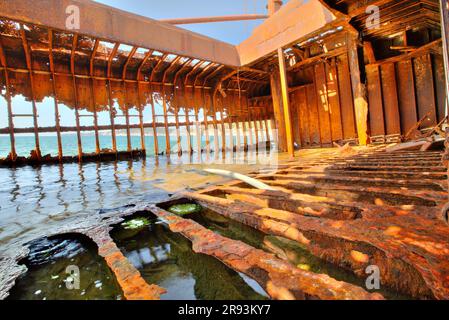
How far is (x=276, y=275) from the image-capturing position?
116 cm

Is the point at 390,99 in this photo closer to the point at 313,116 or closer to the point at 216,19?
the point at 313,116

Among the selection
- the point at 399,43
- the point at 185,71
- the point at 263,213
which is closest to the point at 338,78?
the point at 399,43

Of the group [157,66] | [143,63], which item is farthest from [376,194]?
[157,66]

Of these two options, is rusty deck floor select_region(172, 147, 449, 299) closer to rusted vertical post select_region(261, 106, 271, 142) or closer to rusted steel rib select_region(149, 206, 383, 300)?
rusted steel rib select_region(149, 206, 383, 300)

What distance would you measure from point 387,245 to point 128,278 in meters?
1.46

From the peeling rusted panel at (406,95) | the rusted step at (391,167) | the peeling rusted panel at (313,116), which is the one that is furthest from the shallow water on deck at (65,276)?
the peeling rusted panel at (313,116)

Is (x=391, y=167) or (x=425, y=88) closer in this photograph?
(x=391, y=167)

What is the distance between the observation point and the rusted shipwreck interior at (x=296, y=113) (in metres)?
1.31

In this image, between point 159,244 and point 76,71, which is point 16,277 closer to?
point 159,244

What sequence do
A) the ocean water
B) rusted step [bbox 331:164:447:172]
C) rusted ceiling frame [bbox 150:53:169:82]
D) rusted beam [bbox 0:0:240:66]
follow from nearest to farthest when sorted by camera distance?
rusted step [bbox 331:164:447:172] → rusted beam [bbox 0:0:240:66] → rusted ceiling frame [bbox 150:53:169:82] → the ocean water

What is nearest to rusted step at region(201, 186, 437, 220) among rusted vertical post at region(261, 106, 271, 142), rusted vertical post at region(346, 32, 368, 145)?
rusted vertical post at region(346, 32, 368, 145)

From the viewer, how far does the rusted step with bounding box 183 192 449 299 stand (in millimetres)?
1056

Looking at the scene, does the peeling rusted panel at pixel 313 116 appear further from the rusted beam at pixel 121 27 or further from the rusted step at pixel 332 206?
the rusted step at pixel 332 206

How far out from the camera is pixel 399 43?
8.27 meters
